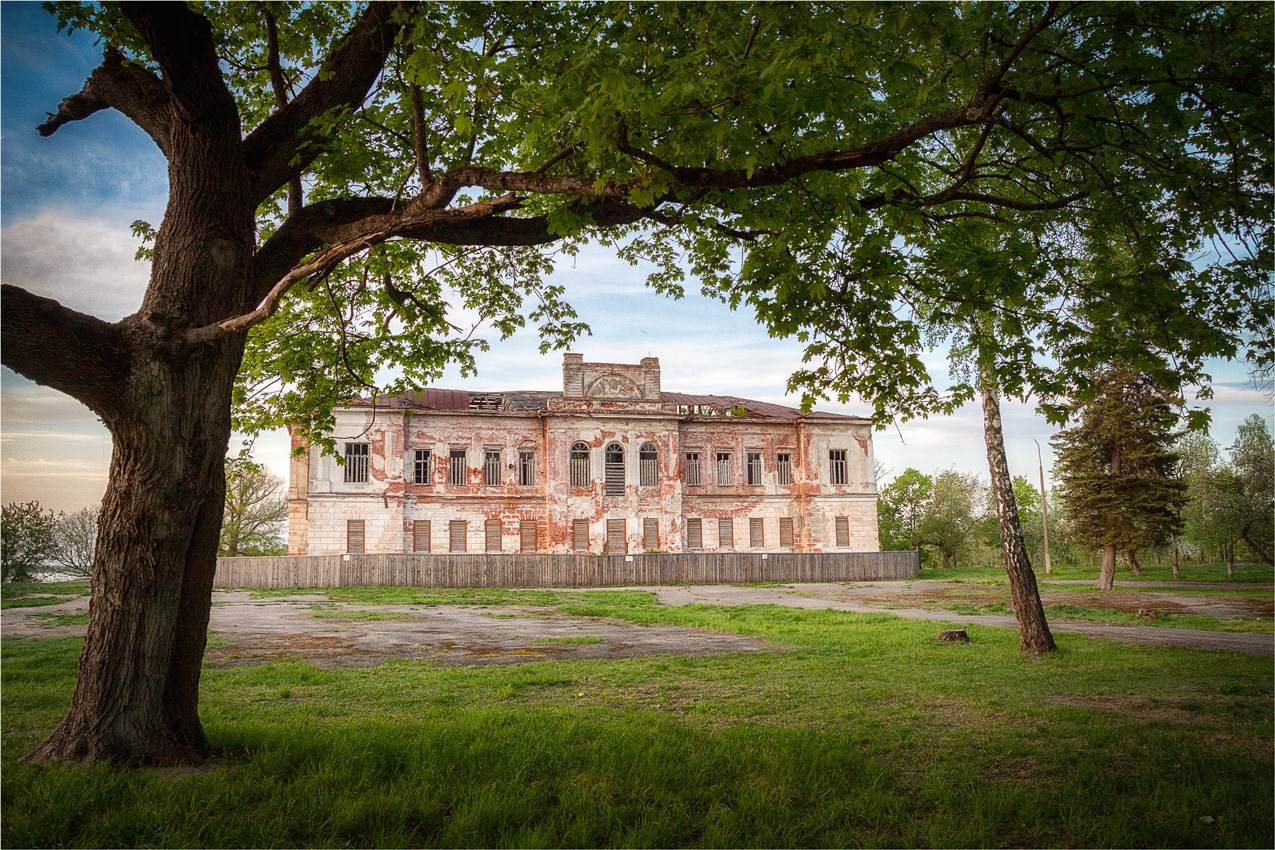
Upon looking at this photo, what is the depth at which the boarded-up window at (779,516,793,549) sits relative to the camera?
1698 inches

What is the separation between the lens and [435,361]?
9203 mm

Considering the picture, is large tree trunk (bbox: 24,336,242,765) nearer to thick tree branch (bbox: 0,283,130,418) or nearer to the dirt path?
thick tree branch (bbox: 0,283,130,418)

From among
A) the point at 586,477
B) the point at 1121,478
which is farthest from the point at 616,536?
the point at 1121,478

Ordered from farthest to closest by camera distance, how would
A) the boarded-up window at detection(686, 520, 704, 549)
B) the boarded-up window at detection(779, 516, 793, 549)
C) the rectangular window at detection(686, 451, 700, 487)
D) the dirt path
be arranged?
the boarded-up window at detection(779, 516, 793, 549), the rectangular window at detection(686, 451, 700, 487), the boarded-up window at detection(686, 520, 704, 549), the dirt path

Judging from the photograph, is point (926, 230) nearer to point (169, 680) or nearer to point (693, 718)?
point (693, 718)

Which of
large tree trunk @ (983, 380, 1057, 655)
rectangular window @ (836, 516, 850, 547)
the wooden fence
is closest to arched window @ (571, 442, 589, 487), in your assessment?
the wooden fence

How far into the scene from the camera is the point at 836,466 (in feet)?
144

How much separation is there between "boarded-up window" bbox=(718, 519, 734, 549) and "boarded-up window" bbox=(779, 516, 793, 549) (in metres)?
2.98

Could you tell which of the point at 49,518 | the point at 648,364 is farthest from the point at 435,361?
the point at 648,364

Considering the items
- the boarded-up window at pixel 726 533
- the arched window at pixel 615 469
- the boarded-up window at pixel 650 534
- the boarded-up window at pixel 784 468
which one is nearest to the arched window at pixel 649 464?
the arched window at pixel 615 469

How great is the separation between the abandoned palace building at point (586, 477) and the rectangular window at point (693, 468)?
0.08 metres

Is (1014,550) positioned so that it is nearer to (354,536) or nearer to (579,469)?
(579,469)

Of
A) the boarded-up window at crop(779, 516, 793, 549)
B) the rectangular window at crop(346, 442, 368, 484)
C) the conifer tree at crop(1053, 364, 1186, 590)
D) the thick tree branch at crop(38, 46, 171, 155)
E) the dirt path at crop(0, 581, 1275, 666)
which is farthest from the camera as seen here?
the boarded-up window at crop(779, 516, 793, 549)

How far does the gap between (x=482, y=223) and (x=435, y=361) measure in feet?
10.0
